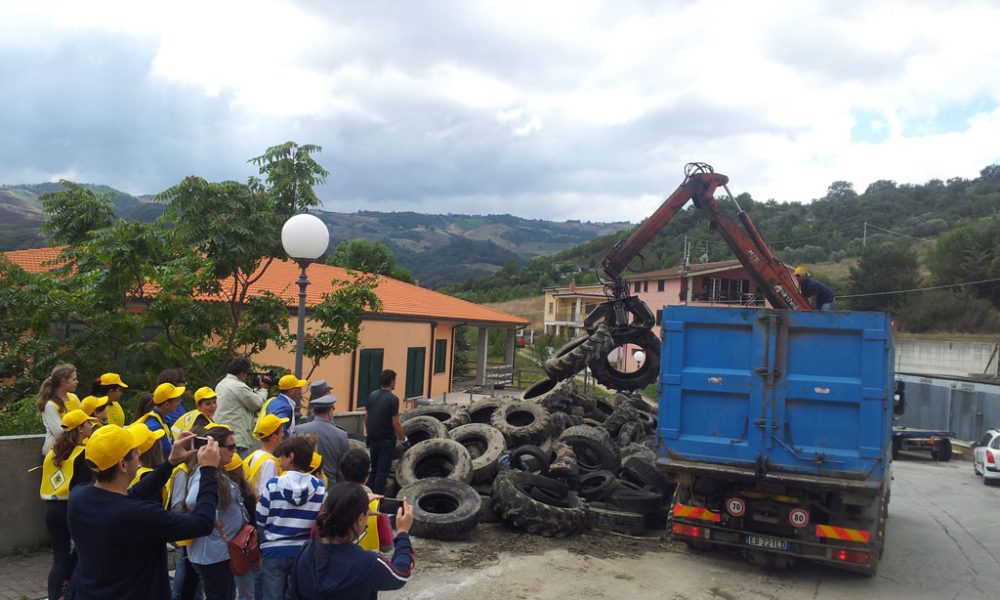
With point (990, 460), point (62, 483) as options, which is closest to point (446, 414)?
point (62, 483)

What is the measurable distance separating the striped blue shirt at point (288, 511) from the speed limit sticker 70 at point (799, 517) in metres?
5.46

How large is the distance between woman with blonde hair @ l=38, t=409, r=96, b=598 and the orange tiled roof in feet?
27.8

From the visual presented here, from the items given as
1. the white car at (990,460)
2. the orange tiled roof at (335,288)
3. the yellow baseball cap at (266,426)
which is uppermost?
the orange tiled roof at (335,288)

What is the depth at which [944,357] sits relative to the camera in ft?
124

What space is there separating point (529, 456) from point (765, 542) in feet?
12.4

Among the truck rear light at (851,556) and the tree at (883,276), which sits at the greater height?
the tree at (883,276)

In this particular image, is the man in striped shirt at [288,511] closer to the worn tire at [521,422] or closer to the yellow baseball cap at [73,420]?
the yellow baseball cap at [73,420]

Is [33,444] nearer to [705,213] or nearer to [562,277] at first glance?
[705,213]

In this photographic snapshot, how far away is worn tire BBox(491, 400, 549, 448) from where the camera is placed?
38.0ft

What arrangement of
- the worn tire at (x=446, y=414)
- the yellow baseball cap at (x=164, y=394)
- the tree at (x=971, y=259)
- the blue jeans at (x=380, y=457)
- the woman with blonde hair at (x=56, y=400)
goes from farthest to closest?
the tree at (x=971, y=259), the worn tire at (x=446, y=414), the blue jeans at (x=380, y=457), the yellow baseball cap at (x=164, y=394), the woman with blonde hair at (x=56, y=400)

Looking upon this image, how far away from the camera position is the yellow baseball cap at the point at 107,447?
3.31 m

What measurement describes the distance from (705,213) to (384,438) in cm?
717

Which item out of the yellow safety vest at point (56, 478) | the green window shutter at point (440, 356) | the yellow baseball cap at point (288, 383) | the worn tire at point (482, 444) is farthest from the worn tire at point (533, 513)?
the green window shutter at point (440, 356)

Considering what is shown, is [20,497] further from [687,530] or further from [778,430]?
[778,430]
